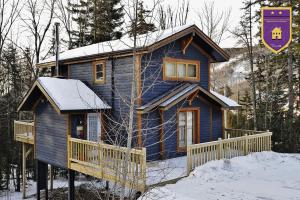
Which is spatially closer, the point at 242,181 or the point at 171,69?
the point at 242,181

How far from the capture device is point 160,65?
14.2 m

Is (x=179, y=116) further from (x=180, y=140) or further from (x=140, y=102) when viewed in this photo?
(x=140, y=102)

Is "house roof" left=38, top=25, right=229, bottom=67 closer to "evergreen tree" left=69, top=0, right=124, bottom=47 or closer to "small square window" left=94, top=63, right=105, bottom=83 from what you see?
"small square window" left=94, top=63, right=105, bottom=83

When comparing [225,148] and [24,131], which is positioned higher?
[24,131]

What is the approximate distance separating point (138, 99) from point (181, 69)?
11.0ft

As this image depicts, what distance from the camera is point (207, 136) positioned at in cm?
1656

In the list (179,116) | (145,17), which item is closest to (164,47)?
(179,116)

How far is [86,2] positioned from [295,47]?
21.3 metres

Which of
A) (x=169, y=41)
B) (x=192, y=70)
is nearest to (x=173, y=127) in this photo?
(x=192, y=70)

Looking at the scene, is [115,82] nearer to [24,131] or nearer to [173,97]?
[173,97]

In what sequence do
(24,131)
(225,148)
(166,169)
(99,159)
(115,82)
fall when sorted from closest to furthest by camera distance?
(99,159), (166,169), (225,148), (115,82), (24,131)

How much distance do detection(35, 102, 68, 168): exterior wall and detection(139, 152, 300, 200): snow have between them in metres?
6.10

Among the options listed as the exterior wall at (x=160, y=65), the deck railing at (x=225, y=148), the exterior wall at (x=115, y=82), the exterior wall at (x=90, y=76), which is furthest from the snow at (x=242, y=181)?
the exterior wall at (x=90, y=76)

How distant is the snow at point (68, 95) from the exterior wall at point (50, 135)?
2.65 feet
